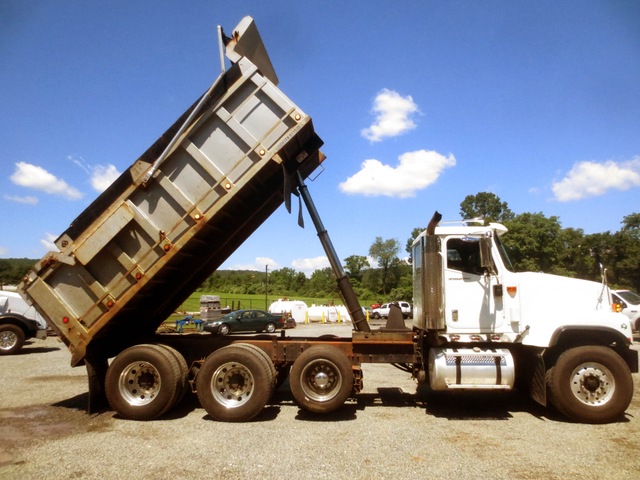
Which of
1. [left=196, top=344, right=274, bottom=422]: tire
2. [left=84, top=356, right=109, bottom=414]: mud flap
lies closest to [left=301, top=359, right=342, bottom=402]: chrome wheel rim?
[left=196, top=344, right=274, bottom=422]: tire

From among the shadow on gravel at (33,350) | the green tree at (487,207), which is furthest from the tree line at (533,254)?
the shadow on gravel at (33,350)

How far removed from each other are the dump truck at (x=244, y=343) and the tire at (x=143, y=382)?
0.02 metres

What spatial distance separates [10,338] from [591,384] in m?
16.2

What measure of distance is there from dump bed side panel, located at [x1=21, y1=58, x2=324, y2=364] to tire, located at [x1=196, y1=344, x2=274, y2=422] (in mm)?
1643

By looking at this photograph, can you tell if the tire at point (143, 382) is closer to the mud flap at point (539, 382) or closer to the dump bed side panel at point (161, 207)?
the dump bed side panel at point (161, 207)

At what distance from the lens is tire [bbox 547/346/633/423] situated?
19.5ft

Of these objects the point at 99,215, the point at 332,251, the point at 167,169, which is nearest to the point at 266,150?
the point at 167,169

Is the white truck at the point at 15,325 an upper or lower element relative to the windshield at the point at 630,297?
lower

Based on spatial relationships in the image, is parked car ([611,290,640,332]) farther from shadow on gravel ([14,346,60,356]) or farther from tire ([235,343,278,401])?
shadow on gravel ([14,346,60,356])

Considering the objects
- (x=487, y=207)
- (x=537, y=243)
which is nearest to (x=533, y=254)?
(x=537, y=243)

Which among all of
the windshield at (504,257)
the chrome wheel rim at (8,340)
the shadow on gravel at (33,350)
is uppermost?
the windshield at (504,257)

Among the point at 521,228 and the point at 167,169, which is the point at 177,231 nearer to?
the point at 167,169

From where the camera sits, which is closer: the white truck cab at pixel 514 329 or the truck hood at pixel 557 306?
the white truck cab at pixel 514 329

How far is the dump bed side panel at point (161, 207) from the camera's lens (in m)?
6.10
